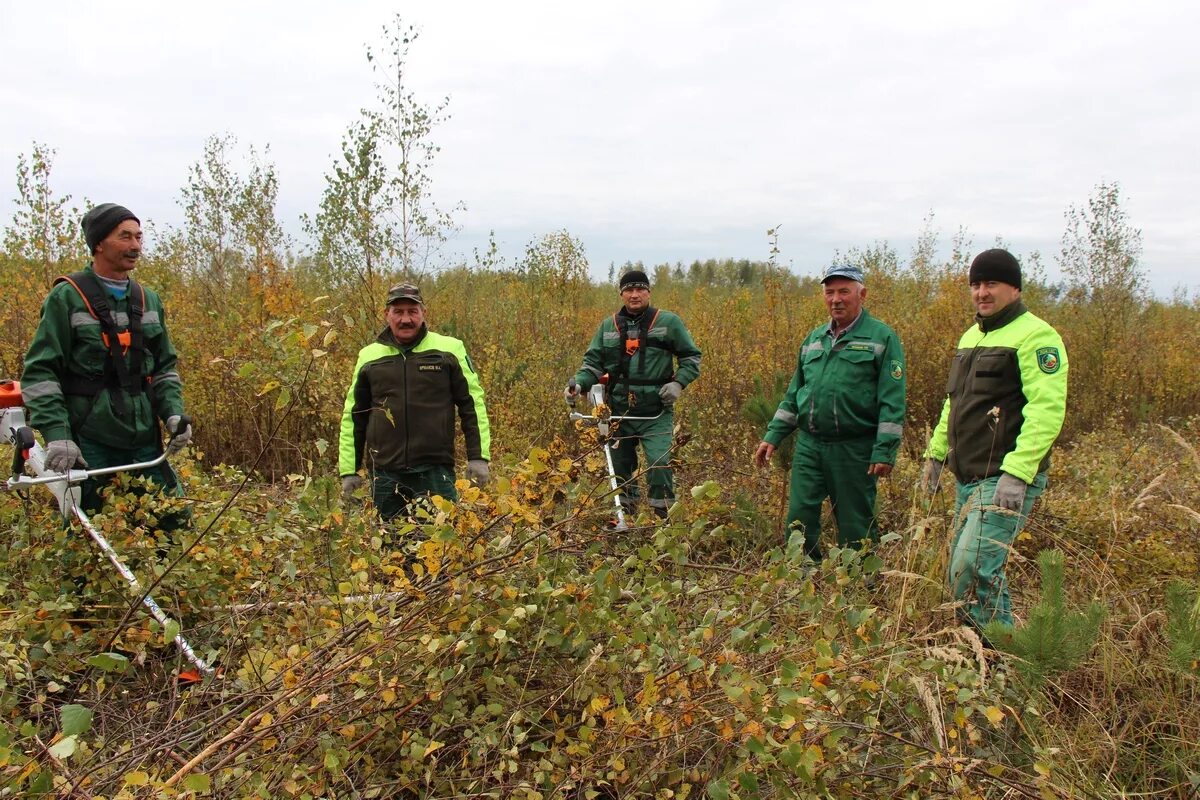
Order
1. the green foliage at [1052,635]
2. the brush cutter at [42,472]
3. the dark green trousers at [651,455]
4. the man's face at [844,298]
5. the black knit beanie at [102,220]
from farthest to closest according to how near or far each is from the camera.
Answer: the dark green trousers at [651,455]
the man's face at [844,298]
the black knit beanie at [102,220]
the brush cutter at [42,472]
the green foliage at [1052,635]

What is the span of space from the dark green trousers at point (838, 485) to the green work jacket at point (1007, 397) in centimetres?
54

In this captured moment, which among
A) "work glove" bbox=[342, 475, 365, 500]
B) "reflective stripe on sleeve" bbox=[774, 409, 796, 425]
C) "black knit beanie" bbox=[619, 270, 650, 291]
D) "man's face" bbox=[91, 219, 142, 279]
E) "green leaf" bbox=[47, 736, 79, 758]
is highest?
"man's face" bbox=[91, 219, 142, 279]

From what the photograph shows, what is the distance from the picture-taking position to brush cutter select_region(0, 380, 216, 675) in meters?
2.96

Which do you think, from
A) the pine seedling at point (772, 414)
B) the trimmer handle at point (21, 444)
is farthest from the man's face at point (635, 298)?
the trimmer handle at point (21, 444)

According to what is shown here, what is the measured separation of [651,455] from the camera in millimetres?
5465

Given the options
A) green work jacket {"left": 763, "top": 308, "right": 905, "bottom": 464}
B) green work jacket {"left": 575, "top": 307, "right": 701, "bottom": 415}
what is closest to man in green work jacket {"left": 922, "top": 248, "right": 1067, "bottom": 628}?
green work jacket {"left": 763, "top": 308, "right": 905, "bottom": 464}

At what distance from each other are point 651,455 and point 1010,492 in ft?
8.84

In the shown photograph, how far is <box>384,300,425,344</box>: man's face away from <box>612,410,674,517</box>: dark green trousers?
173 centimetres

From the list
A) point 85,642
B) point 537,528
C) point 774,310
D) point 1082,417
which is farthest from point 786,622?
point 1082,417

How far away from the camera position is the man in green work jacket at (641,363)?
17.8ft

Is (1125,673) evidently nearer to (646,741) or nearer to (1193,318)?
(646,741)

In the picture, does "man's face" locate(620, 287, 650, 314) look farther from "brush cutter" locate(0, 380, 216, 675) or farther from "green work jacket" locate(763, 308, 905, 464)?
"brush cutter" locate(0, 380, 216, 675)

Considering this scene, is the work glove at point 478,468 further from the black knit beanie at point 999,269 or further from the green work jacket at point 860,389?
the black knit beanie at point 999,269

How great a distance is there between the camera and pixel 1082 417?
9297 millimetres
